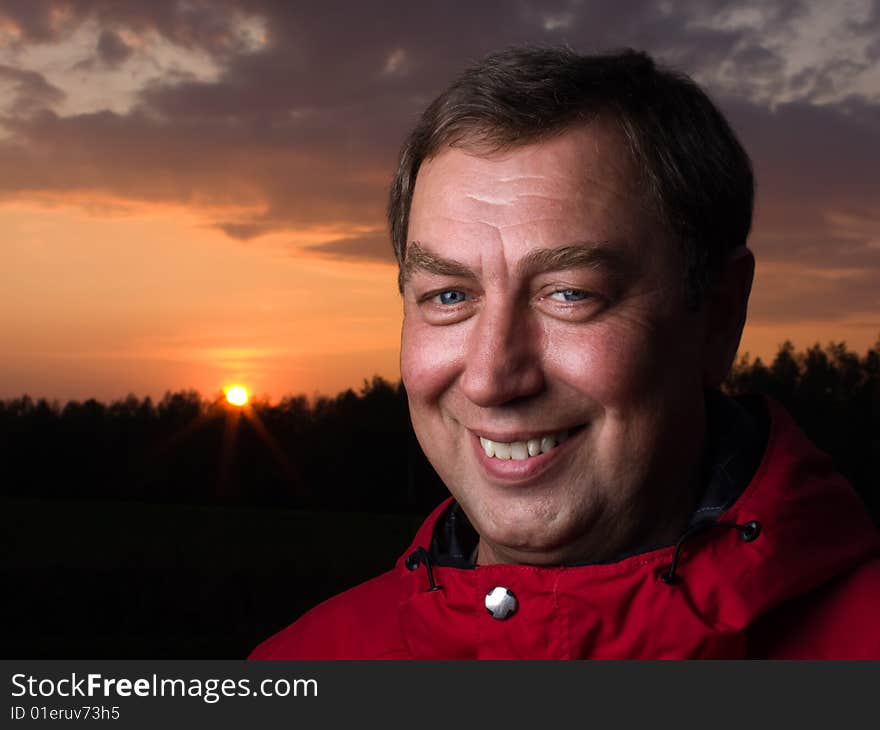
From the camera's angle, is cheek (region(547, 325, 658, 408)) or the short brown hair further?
the short brown hair

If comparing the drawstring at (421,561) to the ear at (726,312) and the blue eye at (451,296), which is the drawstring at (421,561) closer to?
the blue eye at (451,296)

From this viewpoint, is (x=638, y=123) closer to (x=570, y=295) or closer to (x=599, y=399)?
(x=570, y=295)

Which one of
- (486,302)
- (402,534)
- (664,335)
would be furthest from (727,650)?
(402,534)

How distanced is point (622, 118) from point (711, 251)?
0.39 m

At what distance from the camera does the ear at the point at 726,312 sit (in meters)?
2.50

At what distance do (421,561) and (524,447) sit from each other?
0.41 meters

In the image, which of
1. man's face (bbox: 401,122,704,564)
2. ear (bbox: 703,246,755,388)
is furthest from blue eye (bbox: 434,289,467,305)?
ear (bbox: 703,246,755,388)

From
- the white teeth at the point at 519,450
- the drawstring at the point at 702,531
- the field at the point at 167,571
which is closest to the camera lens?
the drawstring at the point at 702,531

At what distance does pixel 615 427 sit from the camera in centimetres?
222

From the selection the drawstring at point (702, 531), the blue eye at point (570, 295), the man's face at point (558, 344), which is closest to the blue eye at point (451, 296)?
the man's face at point (558, 344)

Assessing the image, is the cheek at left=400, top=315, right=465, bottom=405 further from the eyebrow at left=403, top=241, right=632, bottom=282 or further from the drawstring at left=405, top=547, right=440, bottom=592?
the drawstring at left=405, top=547, right=440, bottom=592

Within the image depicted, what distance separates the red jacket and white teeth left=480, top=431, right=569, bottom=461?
26cm

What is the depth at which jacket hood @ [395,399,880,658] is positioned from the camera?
80.7 inches

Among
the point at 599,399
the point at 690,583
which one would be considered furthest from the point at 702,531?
the point at 599,399
